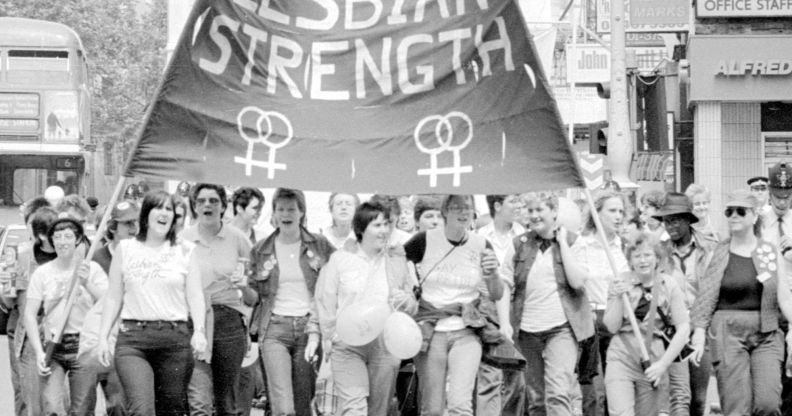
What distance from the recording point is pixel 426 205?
1088 cm

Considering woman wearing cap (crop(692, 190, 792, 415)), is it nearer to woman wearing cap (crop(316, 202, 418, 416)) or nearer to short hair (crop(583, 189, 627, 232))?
short hair (crop(583, 189, 627, 232))

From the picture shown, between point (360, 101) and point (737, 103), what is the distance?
16599 millimetres

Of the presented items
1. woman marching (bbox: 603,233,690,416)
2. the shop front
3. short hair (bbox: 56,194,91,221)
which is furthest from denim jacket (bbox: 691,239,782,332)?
the shop front

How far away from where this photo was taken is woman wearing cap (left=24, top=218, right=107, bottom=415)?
9984mm

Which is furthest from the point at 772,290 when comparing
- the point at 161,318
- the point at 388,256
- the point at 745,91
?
the point at 745,91

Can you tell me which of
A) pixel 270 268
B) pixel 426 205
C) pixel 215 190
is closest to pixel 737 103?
pixel 426 205

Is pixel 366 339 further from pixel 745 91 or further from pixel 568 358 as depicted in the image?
pixel 745 91

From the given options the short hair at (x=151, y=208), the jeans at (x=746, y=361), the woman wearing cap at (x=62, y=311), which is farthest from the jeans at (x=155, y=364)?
the jeans at (x=746, y=361)

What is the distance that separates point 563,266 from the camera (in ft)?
32.8

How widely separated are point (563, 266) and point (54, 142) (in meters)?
18.5

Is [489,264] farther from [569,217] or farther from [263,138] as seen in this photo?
[569,217]

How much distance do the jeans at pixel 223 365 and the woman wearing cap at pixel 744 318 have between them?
9.90ft

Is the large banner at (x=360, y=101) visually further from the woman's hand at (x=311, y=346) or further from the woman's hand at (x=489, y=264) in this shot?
the woman's hand at (x=311, y=346)

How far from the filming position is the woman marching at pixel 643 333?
9.79m
